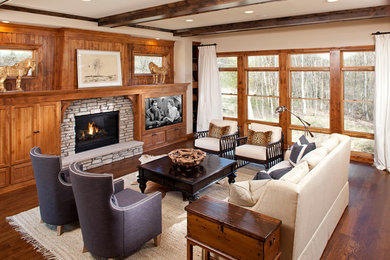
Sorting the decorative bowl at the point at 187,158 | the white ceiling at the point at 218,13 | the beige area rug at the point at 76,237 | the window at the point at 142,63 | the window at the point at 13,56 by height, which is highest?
the white ceiling at the point at 218,13

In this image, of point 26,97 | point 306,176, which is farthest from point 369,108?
point 26,97

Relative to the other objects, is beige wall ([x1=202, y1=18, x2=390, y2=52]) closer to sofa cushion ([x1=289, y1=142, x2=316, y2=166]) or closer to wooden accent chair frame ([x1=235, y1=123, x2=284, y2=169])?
wooden accent chair frame ([x1=235, y1=123, x2=284, y2=169])

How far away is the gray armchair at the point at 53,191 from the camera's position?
316cm

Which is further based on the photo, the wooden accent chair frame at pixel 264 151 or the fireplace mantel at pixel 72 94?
the wooden accent chair frame at pixel 264 151

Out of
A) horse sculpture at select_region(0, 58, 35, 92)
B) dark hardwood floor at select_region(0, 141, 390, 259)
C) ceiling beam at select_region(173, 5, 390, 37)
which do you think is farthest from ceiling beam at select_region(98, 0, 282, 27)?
dark hardwood floor at select_region(0, 141, 390, 259)

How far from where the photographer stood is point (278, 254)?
7.39 ft

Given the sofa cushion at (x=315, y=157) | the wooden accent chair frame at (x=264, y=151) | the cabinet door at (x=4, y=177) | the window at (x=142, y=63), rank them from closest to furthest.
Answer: the sofa cushion at (x=315, y=157) < the cabinet door at (x=4, y=177) < the wooden accent chair frame at (x=264, y=151) < the window at (x=142, y=63)

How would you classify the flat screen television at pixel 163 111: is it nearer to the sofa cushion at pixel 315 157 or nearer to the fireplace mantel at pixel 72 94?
the fireplace mantel at pixel 72 94

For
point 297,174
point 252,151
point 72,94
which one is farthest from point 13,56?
point 297,174

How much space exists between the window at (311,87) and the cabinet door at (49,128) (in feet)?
16.3

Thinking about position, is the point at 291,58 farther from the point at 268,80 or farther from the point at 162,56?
the point at 162,56

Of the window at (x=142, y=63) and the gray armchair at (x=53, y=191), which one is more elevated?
the window at (x=142, y=63)

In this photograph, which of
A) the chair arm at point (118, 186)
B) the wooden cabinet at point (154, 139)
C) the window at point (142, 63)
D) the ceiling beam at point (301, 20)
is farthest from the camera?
the window at point (142, 63)

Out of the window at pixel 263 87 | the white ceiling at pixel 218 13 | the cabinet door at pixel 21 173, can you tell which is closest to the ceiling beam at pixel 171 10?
the white ceiling at pixel 218 13
